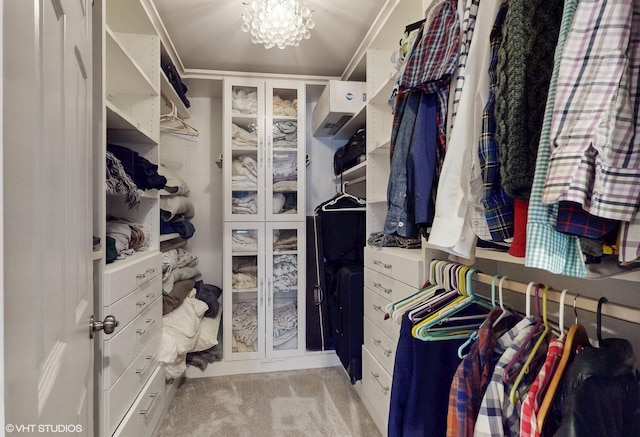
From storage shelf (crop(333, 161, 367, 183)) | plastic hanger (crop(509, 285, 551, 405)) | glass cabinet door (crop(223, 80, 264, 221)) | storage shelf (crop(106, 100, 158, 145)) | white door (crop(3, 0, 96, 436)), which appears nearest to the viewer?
white door (crop(3, 0, 96, 436))

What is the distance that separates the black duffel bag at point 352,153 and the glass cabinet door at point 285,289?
0.55m

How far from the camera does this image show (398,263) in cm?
150

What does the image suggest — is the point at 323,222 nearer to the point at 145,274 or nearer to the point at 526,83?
the point at 145,274

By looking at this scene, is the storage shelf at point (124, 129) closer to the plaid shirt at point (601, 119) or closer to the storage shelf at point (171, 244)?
the storage shelf at point (171, 244)

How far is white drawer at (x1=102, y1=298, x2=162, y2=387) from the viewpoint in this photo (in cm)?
124

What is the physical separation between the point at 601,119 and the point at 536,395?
20.8 inches

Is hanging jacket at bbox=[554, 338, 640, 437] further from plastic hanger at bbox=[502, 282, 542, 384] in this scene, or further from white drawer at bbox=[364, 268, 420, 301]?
white drawer at bbox=[364, 268, 420, 301]

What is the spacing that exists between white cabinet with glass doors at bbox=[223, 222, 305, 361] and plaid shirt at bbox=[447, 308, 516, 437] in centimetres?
171

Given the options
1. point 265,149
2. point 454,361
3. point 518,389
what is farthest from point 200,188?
point 518,389

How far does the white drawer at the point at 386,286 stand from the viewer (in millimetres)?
1448

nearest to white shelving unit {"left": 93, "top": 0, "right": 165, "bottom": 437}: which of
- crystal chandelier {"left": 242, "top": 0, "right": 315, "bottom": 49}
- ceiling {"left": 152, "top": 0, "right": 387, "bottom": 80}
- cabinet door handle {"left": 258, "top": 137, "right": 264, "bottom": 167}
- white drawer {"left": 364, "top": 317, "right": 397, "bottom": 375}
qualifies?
ceiling {"left": 152, "top": 0, "right": 387, "bottom": 80}

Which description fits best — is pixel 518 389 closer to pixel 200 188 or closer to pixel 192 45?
pixel 192 45

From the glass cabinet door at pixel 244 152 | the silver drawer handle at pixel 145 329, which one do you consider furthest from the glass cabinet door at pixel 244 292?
the silver drawer handle at pixel 145 329

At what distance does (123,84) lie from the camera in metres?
1.75
